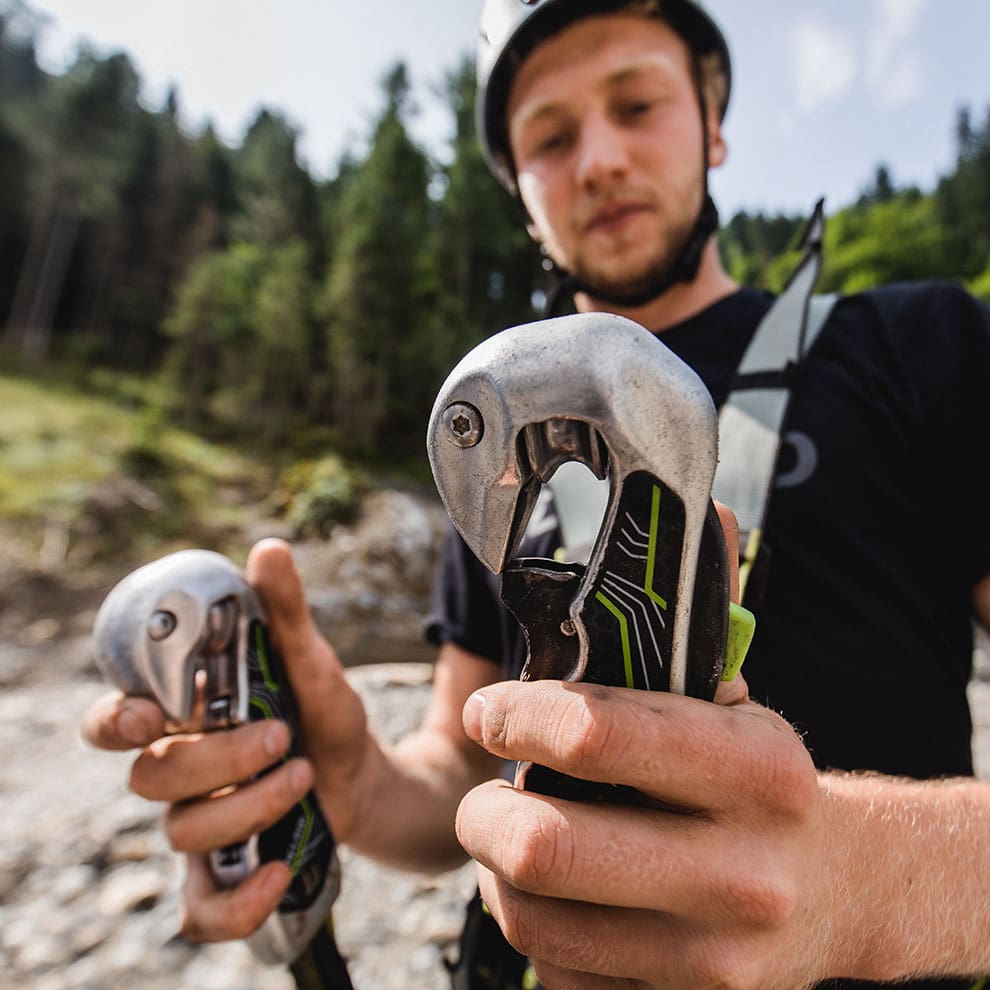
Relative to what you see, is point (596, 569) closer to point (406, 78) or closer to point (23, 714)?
point (23, 714)

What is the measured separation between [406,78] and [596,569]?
3345cm

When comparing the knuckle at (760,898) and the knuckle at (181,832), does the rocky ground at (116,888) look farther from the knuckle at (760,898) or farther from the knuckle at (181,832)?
the knuckle at (760,898)

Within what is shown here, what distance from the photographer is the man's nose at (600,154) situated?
1757mm

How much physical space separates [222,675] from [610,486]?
123 centimetres

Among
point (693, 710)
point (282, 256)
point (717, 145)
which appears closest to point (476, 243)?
point (282, 256)

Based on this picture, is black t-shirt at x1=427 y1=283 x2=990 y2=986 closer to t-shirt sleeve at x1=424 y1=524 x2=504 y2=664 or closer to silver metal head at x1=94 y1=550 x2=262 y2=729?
t-shirt sleeve at x1=424 y1=524 x2=504 y2=664

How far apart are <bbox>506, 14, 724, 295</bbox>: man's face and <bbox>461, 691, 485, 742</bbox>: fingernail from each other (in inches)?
63.9

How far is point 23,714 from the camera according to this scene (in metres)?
4.98

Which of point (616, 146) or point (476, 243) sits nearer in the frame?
point (616, 146)

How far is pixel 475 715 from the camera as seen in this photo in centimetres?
75

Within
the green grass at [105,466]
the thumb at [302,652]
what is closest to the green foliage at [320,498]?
the green grass at [105,466]

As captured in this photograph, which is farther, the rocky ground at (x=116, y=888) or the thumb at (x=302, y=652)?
the rocky ground at (x=116, y=888)

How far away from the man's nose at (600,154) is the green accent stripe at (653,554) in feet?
5.03

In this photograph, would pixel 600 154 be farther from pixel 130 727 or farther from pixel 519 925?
pixel 130 727
